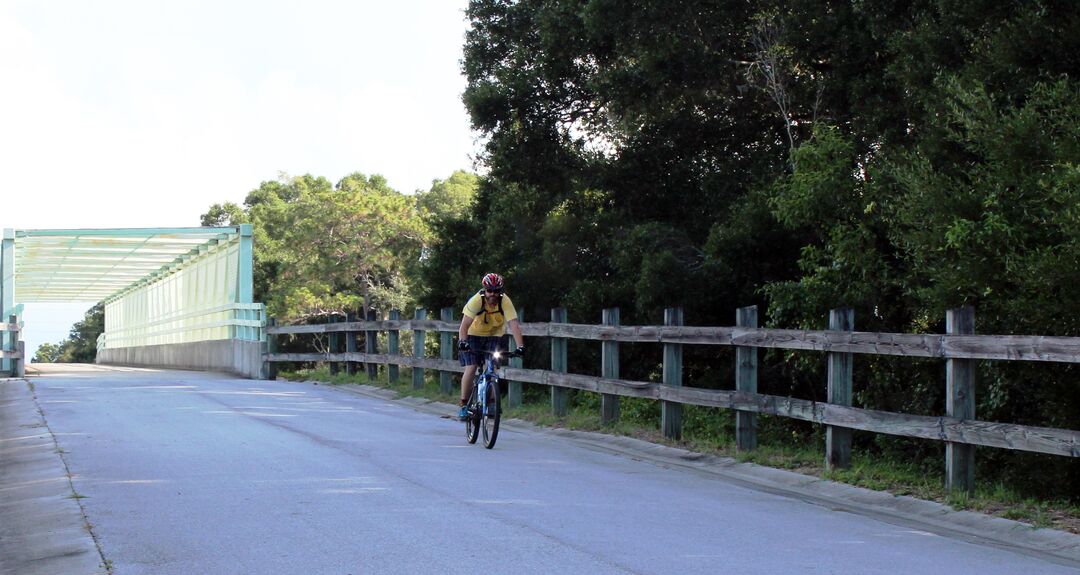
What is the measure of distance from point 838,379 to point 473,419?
3.89m

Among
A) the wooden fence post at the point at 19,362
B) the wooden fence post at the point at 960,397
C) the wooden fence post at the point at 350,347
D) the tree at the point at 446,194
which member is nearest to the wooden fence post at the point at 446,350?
the wooden fence post at the point at 350,347

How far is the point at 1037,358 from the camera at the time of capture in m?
7.98

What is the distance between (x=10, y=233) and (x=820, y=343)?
2542cm

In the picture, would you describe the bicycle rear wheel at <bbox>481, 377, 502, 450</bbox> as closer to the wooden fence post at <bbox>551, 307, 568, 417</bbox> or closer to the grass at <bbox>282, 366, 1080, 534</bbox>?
the grass at <bbox>282, 366, 1080, 534</bbox>

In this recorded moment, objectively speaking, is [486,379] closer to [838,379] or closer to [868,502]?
[838,379]

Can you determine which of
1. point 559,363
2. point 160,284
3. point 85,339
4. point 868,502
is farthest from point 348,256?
point 85,339

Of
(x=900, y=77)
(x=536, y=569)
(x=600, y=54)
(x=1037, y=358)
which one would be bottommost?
(x=536, y=569)

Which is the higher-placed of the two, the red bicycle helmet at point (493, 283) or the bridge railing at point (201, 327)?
the red bicycle helmet at point (493, 283)

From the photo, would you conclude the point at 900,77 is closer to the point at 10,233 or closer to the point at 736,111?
the point at 736,111

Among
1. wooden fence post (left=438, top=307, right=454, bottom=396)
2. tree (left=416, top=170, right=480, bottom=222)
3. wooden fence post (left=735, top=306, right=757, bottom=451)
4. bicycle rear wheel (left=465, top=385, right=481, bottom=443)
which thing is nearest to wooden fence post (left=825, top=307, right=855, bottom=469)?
wooden fence post (left=735, top=306, right=757, bottom=451)

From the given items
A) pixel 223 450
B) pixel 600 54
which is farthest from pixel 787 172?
pixel 223 450

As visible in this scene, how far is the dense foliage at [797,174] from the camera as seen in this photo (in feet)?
34.7

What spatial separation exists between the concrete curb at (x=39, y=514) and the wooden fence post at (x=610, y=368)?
5806 mm

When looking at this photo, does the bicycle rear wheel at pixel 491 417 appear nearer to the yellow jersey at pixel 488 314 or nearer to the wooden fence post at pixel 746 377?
the yellow jersey at pixel 488 314
